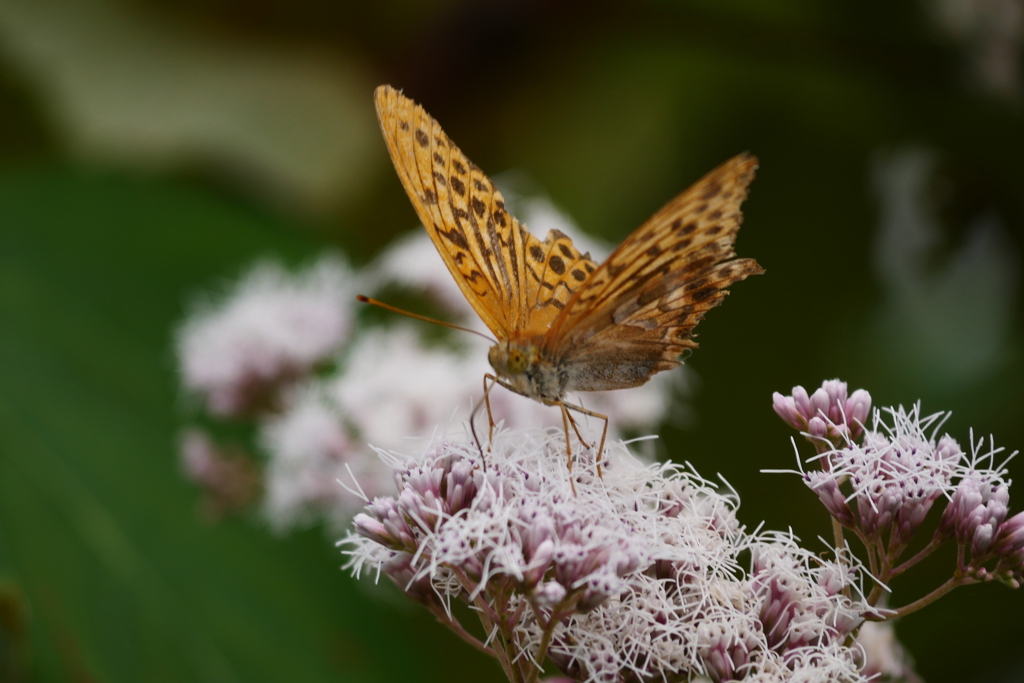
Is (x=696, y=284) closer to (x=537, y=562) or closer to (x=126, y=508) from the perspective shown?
(x=537, y=562)

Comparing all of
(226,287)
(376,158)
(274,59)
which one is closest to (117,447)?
(226,287)

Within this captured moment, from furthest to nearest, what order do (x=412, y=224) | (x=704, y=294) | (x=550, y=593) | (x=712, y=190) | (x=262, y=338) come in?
(x=412, y=224) < (x=262, y=338) < (x=704, y=294) < (x=712, y=190) < (x=550, y=593)

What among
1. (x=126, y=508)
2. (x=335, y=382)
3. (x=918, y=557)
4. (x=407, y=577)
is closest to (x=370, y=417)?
(x=335, y=382)

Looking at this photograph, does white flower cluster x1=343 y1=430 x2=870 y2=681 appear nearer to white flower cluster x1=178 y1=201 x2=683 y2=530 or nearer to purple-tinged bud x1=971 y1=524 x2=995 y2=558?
purple-tinged bud x1=971 y1=524 x2=995 y2=558

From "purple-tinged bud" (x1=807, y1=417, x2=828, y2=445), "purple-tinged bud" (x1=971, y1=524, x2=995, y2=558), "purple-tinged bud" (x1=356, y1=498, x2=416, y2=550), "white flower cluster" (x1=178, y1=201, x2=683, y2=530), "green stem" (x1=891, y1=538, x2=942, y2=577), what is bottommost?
"purple-tinged bud" (x1=356, y1=498, x2=416, y2=550)

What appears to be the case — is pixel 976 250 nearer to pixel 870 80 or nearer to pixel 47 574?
pixel 870 80

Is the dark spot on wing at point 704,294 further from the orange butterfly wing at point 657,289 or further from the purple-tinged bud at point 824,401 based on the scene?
the purple-tinged bud at point 824,401

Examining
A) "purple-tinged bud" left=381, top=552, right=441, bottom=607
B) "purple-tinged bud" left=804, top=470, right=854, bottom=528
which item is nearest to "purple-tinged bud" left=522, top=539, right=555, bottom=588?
"purple-tinged bud" left=381, top=552, right=441, bottom=607
